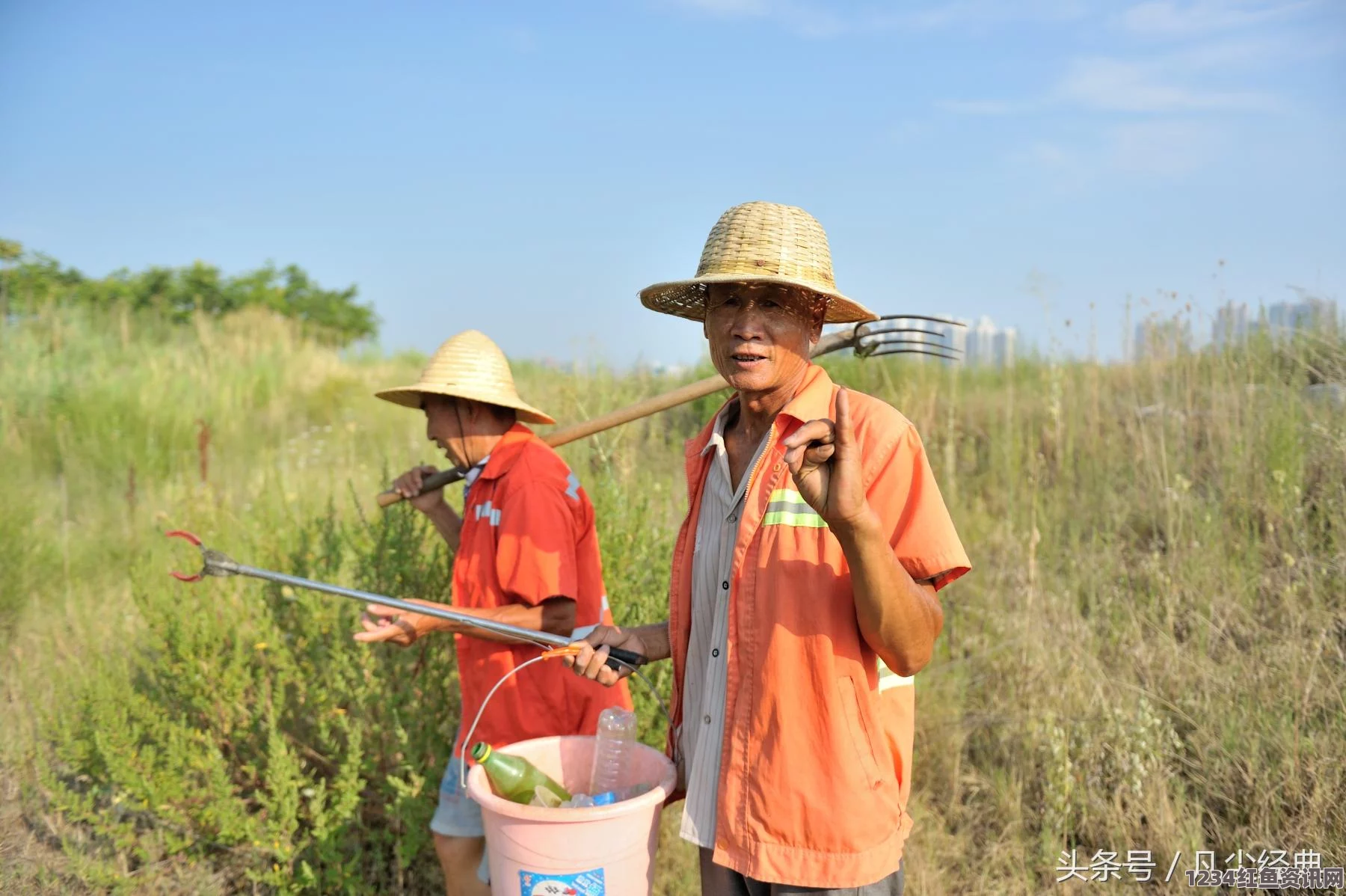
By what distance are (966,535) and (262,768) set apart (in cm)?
405

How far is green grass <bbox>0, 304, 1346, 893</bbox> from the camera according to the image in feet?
10.9

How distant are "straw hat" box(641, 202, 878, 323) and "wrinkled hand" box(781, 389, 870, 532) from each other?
1.48 ft

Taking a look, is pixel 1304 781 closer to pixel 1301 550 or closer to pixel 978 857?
pixel 978 857

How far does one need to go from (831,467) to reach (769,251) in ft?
1.85

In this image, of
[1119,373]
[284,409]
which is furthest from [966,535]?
[284,409]

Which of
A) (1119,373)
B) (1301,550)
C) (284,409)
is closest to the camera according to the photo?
(1301,550)

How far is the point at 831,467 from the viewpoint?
5.18ft

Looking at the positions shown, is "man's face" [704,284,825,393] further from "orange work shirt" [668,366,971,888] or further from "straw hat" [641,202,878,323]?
"orange work shirt" [668,366,971,888]

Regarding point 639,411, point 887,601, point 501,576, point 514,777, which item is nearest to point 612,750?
point 514,777

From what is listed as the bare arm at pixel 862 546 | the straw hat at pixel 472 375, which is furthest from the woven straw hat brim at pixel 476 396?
the bare arm at pixel 862 546

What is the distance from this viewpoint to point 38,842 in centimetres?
360

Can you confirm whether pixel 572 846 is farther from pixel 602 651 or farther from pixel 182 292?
pixel 182 292

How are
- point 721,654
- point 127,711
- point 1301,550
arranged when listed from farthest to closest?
1. point 1301,550
2. point 127,711
3. point 721,654

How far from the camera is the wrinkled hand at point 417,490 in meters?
3.42
